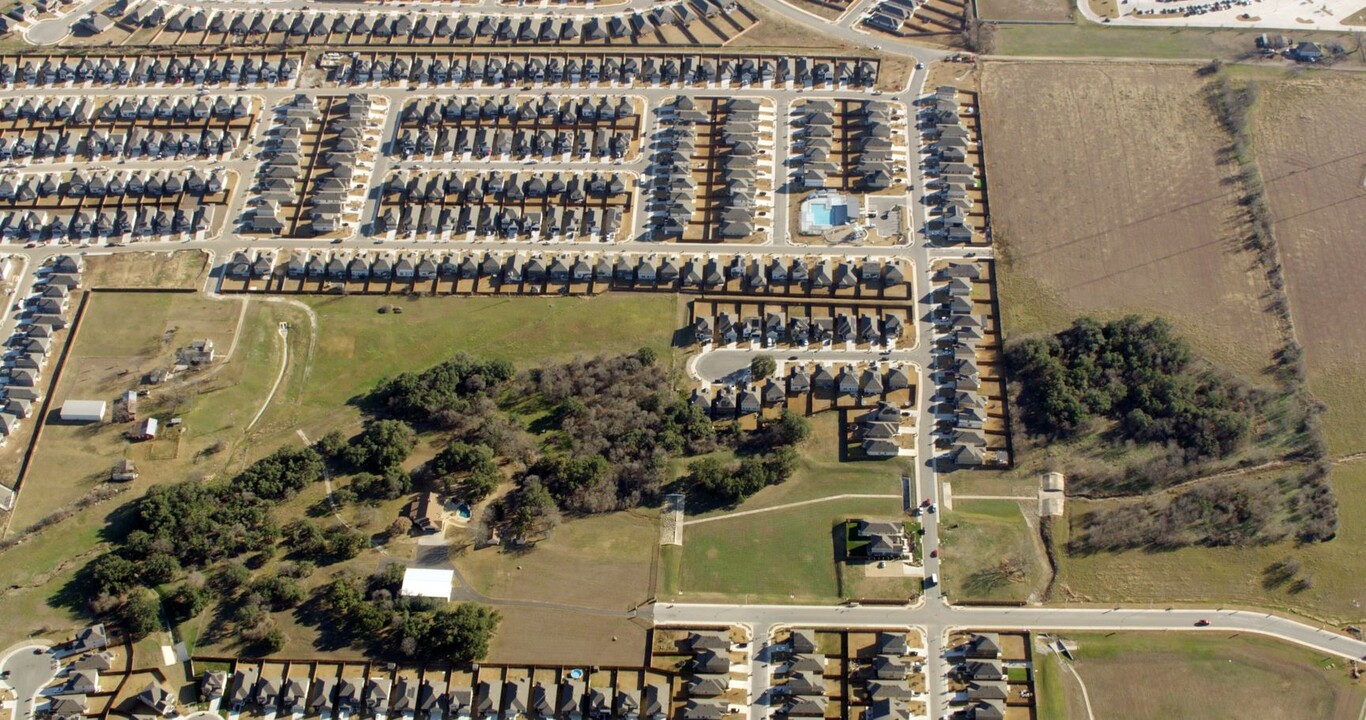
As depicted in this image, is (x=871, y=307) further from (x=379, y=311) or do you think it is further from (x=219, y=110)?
(x=219, y=110)

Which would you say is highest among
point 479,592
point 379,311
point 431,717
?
point 379,311

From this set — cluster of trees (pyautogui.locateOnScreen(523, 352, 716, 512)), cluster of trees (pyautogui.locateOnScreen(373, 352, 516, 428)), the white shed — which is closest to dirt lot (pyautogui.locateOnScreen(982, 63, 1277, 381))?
→ cluster of trees (pyautogui.locateOnScreen(523, 352, 716, 512))

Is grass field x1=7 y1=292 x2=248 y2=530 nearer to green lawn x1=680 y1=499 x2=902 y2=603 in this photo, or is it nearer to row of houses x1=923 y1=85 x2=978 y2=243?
green lawn x1=680 y1=499 x2=902 y2=603

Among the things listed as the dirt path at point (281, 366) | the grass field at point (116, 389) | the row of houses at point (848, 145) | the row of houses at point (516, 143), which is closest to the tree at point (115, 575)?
the grass field at point (116, 389)

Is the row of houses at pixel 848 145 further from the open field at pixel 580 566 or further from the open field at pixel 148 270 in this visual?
the open field at pixel 148 270

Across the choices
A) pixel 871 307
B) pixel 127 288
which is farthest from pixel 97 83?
pixel 871 307
